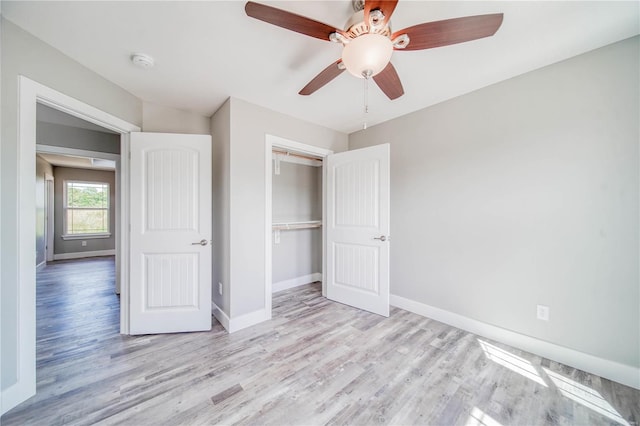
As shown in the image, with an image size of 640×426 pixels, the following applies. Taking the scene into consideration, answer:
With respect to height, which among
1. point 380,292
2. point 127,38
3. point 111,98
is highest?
point 127,38

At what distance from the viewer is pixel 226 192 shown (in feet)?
8.10

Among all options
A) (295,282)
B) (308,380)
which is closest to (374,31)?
(308,380)

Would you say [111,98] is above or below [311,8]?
below

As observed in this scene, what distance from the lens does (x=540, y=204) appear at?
1985 mm

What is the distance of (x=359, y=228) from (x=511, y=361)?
1812 mm

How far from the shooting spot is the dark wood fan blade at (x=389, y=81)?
1.52m

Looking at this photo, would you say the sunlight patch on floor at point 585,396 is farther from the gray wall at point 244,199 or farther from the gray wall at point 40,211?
the gray wall at point 40,211

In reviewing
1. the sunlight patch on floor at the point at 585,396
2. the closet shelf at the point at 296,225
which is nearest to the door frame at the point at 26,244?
the closet shelf at the point at 296,225

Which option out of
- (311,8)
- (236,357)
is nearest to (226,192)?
(236,357)

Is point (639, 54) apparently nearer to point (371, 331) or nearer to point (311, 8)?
point (311, 8)

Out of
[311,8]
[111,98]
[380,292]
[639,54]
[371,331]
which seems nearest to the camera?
[311,8]

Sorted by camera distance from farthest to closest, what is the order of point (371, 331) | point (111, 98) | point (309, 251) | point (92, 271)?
1. point (92, 271)
2. point (309, 251)
3. point (371, 331)
4. point (111, 98)

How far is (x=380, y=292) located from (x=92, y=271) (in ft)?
19.0

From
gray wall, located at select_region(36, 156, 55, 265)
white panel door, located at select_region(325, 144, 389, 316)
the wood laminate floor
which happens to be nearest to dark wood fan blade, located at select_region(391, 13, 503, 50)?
white panel door, located at select_region(325, 144, 389, 316)
